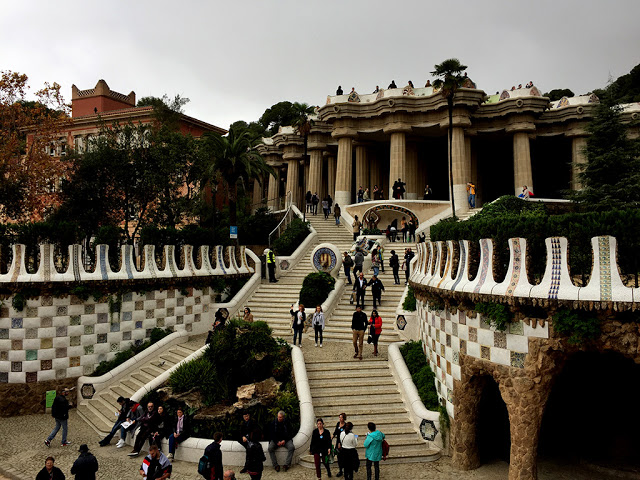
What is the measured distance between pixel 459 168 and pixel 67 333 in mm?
27790

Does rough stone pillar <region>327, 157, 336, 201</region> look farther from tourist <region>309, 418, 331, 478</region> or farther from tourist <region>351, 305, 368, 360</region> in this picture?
tourist <region>309, 418, 331, 478</region>

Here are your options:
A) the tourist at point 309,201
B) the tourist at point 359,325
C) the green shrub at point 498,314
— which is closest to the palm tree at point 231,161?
the tourist at point 309,201

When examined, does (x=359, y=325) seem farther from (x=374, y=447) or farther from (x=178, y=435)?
(x=178, y=435)

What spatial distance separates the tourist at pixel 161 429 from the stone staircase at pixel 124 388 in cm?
206

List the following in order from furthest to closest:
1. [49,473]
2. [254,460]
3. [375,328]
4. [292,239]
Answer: [292,239]
[375,328]
[254,460]
[49,473]

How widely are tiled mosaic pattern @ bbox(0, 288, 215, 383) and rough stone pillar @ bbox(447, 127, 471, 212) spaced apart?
2343 cm

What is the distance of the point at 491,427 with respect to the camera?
1359cm

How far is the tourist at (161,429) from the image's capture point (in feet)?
41.8

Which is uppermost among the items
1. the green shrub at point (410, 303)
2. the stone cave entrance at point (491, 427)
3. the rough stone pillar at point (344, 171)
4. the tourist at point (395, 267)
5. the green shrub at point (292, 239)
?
the rough stone pillar at point (344, 171)

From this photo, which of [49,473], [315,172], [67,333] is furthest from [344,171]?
[49,473]

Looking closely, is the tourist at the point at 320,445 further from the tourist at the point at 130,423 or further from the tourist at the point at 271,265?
the tourist at the point at 271,265

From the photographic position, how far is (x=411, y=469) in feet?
38.6

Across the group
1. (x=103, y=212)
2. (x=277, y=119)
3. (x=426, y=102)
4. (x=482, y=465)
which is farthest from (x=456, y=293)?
(x=277, y=119)

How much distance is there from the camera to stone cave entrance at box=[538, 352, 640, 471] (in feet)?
40.6
